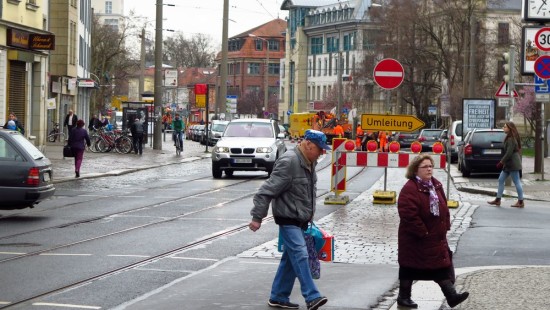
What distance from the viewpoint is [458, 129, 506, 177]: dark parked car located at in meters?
35.7

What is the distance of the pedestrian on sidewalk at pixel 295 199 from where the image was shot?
1021cm

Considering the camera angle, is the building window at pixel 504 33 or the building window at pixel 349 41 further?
the building window at pixel 349 41

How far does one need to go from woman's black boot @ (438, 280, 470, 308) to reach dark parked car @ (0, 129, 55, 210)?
36.1 ft

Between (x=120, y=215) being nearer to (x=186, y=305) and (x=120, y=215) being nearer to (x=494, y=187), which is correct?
(x=186, y=305)

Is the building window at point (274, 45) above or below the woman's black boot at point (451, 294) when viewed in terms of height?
above

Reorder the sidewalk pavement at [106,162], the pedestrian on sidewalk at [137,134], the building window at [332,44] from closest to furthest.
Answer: the sidewalk pavement at [106,162] < the pedestrian on sidewalk at [137,134] < the building window at [332,44]

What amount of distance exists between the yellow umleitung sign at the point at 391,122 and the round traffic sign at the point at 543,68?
2.81 metres

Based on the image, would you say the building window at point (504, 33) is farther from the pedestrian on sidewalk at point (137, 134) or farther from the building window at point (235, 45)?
the building window at point (235, 45)

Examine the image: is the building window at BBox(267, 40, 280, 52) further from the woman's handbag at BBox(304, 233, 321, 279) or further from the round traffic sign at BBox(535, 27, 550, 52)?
the woman's handbag at BBox(304, 233, 321, 279)

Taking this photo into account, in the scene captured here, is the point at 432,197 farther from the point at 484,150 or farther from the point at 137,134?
the point at 137,134

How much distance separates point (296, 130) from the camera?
101188 millimetres

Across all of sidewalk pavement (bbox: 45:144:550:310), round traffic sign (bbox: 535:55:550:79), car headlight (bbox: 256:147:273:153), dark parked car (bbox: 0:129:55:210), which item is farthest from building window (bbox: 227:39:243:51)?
sidewalk pavement (bbox: 45:144:550:310)

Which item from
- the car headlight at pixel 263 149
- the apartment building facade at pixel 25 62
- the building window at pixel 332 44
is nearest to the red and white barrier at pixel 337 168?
the car headlight at pixel 263 149

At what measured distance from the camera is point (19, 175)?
19906 millimetres
